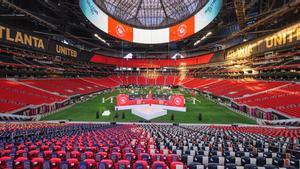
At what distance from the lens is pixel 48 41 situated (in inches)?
1721

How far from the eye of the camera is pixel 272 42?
1363 inches

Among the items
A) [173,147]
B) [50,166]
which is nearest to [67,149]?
[50,166]

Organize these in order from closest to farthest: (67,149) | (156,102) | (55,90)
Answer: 1. (67,149)
2. (156,102)
3. (55,90)

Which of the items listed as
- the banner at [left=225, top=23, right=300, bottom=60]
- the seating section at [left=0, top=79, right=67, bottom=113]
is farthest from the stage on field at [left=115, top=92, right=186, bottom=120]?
the banner at [left=225, top=23, right=300, bottom=60]

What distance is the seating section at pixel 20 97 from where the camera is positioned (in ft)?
84.4

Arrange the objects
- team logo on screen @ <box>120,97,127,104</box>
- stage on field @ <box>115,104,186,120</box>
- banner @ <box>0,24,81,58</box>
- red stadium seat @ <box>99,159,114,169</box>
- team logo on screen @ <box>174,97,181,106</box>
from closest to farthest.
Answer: red stadium seat @ <box>99,159,114,169</box>
stage on field @ <box>115,104,186,120</box>
team logo on screen @ <box>120,97,127,104</box>
team logo on screen @ <box>174,97,181,106</box>
banner @ <box>0,24,81,58</box>

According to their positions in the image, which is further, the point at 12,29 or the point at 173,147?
the point at 12,29

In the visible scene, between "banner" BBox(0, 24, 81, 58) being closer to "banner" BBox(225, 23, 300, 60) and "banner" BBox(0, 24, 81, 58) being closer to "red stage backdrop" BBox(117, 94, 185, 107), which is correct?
"red stage backdrop" BBox(117, 94, 185, 107)

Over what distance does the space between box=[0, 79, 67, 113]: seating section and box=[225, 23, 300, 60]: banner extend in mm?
36637

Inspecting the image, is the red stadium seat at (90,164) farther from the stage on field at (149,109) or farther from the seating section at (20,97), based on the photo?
the seating section at (20,97)

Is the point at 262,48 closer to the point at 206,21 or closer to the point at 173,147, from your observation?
the point at 206,21

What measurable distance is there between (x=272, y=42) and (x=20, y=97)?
135 ft

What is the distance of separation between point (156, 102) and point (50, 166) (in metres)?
25.6

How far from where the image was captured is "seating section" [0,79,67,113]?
25725 mm
